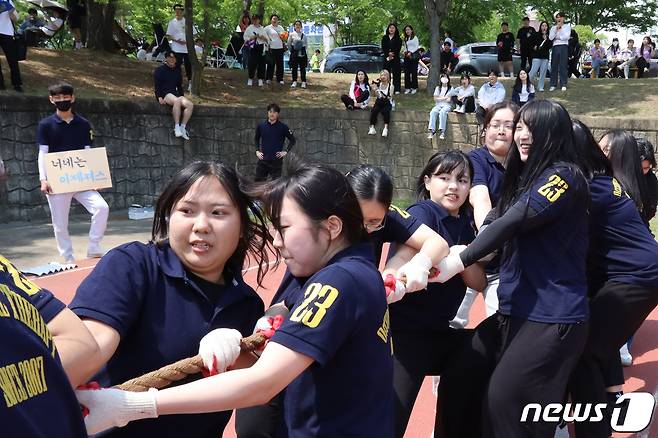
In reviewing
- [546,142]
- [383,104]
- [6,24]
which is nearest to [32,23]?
[6,24]

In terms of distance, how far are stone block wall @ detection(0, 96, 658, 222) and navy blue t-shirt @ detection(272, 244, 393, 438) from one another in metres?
8.83

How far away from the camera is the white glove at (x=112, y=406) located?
5.74ft

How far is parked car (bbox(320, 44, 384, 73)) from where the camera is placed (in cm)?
2933

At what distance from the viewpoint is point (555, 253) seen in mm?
3057

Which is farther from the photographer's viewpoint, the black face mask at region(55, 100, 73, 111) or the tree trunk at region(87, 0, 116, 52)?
the tree trunk at region(87, 0, 116, 52)

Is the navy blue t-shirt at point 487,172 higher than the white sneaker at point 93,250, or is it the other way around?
the navy blue t-shirt at point 487,172

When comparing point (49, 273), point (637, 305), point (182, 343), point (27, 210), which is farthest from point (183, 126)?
point (182, 343)

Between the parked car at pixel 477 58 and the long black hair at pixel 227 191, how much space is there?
25071 mm

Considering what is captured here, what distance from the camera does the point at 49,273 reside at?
323 inches

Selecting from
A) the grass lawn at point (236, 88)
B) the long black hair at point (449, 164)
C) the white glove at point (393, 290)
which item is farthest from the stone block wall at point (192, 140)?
the white glove at point (393, 290)

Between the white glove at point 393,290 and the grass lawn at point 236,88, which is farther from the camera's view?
the grass lawn at point 236,88

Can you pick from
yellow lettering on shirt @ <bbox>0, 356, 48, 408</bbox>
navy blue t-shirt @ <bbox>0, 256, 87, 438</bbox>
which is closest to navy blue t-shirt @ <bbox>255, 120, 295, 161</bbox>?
navy blue t-shirt @ <bbox>0, 256, 87, 438</bbox>

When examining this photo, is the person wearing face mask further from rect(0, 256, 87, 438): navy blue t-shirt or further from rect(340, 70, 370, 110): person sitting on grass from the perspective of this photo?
rect(340, 70, 370, 110): person sitting on grass

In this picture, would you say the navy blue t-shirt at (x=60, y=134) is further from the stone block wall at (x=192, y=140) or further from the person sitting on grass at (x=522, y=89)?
the person sitting on grass at (x=522, y=89)
